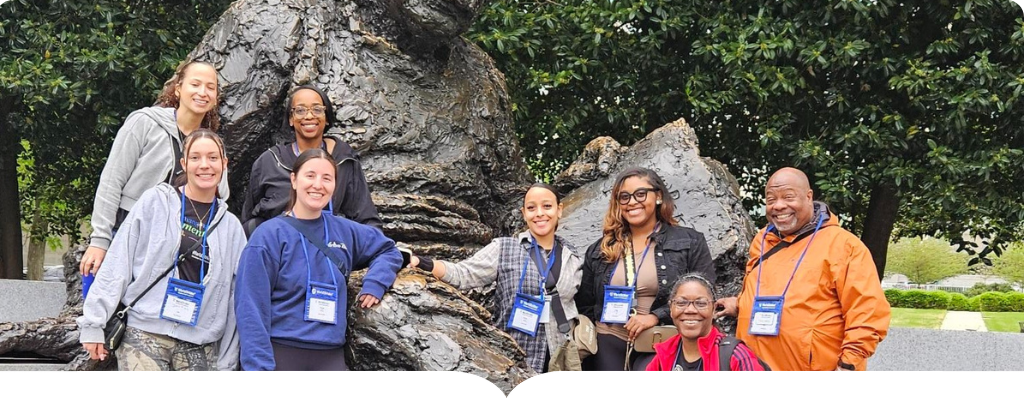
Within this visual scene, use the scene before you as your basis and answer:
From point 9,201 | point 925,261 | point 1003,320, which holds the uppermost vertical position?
point 9,201

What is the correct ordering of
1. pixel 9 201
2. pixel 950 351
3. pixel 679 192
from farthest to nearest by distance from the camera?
pixel 9 201
pixel 950 351
pixel 679 192

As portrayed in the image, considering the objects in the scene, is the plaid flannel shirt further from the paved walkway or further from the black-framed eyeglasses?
the paved walkway

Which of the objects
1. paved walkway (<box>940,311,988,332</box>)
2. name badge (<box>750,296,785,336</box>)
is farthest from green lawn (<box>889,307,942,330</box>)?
name badge (<box>750,296,785,336</box>)

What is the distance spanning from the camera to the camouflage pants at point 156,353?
339 centimetres

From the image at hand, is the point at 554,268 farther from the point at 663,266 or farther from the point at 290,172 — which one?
the point at 290,172

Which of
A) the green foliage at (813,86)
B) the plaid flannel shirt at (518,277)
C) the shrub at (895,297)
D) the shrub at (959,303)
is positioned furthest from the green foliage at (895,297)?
the plaid flannel shirt at (518,277)

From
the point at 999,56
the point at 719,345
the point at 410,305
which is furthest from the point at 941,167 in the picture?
the point at 410,305

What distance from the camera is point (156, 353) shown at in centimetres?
342

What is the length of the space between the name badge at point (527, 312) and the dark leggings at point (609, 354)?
0.83 feet

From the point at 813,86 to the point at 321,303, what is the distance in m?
5.61

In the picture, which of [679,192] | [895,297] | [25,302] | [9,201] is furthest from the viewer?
[9,201]

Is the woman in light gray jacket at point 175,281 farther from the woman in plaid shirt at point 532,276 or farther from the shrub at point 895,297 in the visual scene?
the shrub at point 895,297

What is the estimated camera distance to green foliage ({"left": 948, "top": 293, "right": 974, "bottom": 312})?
29.1 ft

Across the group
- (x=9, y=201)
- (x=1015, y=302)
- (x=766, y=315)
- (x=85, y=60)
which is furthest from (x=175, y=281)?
(x=1015, y=302)
